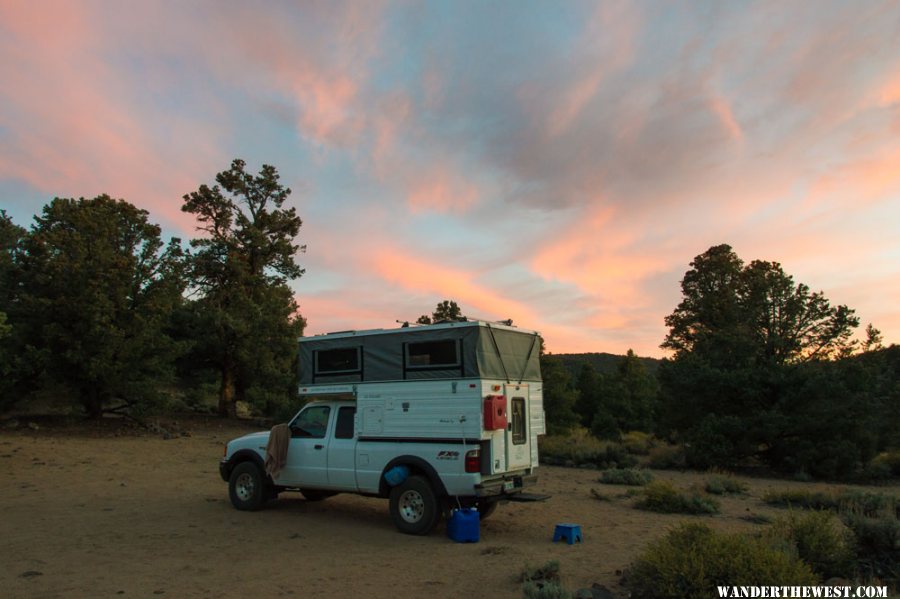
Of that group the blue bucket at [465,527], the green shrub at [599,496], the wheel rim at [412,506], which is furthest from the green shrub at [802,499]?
the wheel rim at [412,506]

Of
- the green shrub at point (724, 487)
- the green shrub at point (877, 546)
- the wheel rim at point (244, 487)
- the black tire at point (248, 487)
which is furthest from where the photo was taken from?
the green shrub at point (724, 487)

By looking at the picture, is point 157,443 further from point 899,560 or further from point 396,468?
point 899,560

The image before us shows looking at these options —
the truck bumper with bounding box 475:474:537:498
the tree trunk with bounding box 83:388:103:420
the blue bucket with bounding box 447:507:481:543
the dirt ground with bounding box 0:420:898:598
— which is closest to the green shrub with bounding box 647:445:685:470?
the dirt ground with bounding box 0:420:898:598

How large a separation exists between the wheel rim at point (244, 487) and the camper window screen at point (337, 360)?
96.2 inches

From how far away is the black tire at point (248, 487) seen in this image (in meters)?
10.7

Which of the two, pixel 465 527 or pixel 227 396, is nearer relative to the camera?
pixel 465 527

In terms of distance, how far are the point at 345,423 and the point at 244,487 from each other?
258 centimetres

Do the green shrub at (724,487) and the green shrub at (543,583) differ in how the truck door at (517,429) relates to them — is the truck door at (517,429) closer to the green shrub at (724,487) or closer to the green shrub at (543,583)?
the green shrub at (543,583)

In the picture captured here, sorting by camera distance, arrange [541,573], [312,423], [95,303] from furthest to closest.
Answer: [95,303], [312,423], [541,573]

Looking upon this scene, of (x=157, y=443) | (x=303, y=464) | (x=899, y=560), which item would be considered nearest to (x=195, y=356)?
(x=157, y=443)

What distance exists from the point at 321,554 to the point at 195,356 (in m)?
26.9

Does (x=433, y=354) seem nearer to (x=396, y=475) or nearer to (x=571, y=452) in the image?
(x=396, y=475)

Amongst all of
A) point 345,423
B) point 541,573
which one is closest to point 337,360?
point 345,423

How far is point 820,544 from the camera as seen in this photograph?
626 cm
